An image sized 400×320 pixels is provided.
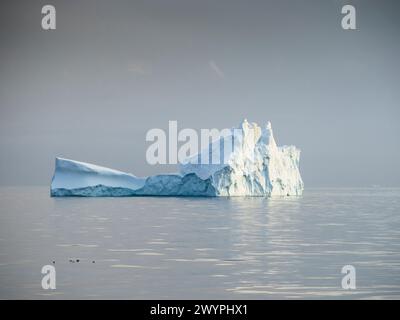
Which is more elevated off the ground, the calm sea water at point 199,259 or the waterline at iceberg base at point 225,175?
the waterline at iceberg base at point 225,175

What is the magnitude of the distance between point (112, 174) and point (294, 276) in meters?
41.8

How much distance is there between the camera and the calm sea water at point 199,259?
1225 cm

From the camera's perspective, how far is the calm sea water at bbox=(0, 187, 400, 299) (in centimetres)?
1225

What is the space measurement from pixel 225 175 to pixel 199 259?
109 ft

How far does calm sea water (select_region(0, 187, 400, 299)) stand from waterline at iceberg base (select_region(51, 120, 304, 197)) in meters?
21.2


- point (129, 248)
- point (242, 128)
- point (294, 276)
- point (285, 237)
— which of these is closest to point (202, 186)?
point (242, 128)

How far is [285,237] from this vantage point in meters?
22.6

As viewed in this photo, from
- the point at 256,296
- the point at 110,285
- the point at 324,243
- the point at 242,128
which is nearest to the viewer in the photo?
the point at 256,296

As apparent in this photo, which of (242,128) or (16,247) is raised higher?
(242,128)

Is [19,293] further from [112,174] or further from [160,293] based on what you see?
[112,174]

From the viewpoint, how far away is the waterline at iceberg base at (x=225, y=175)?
49.9 metres

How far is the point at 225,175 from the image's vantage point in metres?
50.0

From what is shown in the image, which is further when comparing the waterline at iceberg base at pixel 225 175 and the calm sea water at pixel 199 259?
the waterline at iceberg base at pixel 225 175

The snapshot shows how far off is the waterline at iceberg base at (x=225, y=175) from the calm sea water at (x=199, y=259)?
69.5 feet
